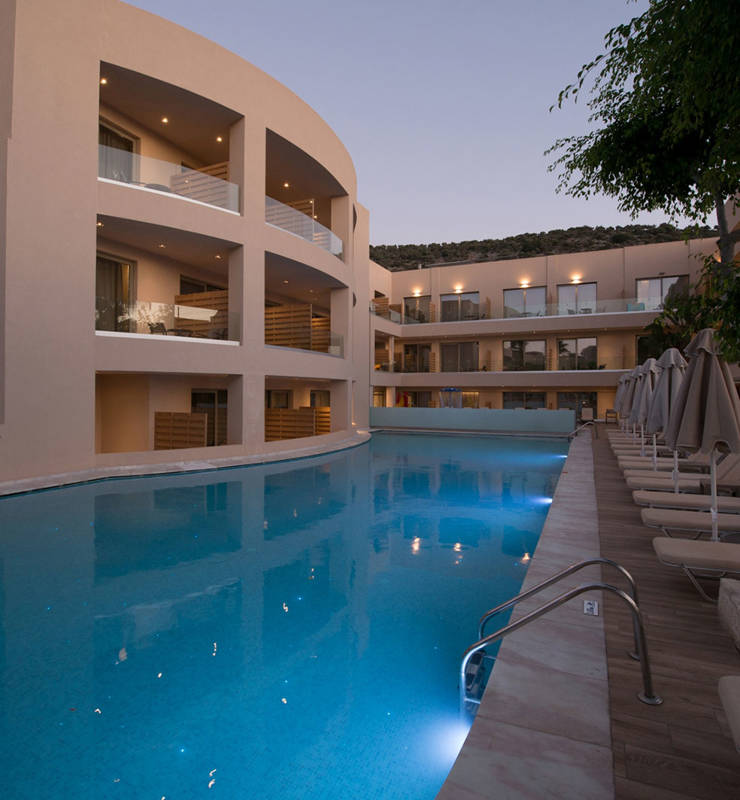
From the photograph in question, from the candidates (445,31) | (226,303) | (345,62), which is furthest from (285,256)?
(345,62)

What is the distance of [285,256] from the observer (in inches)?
571

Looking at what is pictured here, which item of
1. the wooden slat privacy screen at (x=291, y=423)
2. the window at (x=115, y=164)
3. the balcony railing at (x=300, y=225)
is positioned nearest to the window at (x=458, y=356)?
the wooden slat privacy screen at (x=291, y=423)

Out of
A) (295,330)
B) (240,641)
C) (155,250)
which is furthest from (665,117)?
(155,250)

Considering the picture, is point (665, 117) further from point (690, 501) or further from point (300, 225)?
point (300, 225)

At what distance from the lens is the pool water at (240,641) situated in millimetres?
2469

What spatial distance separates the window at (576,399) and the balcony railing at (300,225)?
15.9 m

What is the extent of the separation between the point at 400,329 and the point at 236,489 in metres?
19.9

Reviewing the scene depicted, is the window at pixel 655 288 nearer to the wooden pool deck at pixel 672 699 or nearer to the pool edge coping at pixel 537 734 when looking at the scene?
the wooden pool deck at pixel 672 699

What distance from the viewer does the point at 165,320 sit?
12008 mm

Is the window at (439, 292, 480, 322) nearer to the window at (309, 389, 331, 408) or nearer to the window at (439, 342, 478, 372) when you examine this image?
the window at (439, 342, 478, 372)

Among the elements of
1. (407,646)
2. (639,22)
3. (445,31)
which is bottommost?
(407,646)

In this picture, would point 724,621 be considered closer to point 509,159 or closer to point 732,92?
point 732,92

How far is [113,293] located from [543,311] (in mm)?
20071

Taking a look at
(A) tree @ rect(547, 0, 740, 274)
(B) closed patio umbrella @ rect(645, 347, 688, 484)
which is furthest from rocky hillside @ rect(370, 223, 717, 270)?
(B) closed patio umbrella @ rect(645, 347, 688, 484)
